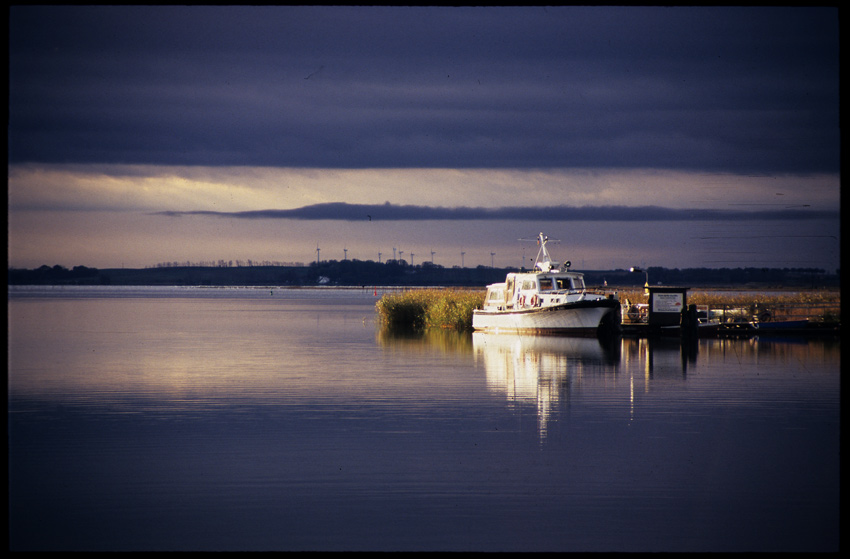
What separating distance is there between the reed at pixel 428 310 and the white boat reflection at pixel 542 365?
9.41 m

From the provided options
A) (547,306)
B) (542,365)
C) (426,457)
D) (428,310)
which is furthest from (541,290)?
(426,457)

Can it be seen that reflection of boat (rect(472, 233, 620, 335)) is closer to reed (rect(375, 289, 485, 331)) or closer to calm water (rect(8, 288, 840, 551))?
reed (rect(375, 289, 485, 331))

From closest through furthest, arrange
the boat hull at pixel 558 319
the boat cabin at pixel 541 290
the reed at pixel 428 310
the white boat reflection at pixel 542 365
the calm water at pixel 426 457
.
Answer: the calm water at pixel 426 457 < the white boat reflection at pixel 542 365 < the boat hull at pixel 558 319 < the boat cabin at pixel 541 290 < the reed at pixel 428 310

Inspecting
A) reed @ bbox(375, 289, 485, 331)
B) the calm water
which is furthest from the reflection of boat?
the calm water

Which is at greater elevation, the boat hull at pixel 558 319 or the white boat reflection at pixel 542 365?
the boat hull at pixel 558 319

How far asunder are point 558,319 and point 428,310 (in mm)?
13754

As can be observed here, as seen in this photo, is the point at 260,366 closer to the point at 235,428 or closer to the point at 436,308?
the point at 235,428

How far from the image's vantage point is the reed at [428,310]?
56122mm

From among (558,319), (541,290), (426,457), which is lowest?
(426,457)

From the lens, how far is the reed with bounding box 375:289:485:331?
184 feet

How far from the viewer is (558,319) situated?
151 ft

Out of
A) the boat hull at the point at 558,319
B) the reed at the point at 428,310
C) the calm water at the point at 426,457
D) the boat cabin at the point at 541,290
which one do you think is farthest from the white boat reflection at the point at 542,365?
the reed at the point at 428,310

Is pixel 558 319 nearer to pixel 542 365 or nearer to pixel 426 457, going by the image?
pixel 542 365

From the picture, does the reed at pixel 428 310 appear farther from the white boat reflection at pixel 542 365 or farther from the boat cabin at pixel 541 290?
the white boat reflection at pixel 542 365
